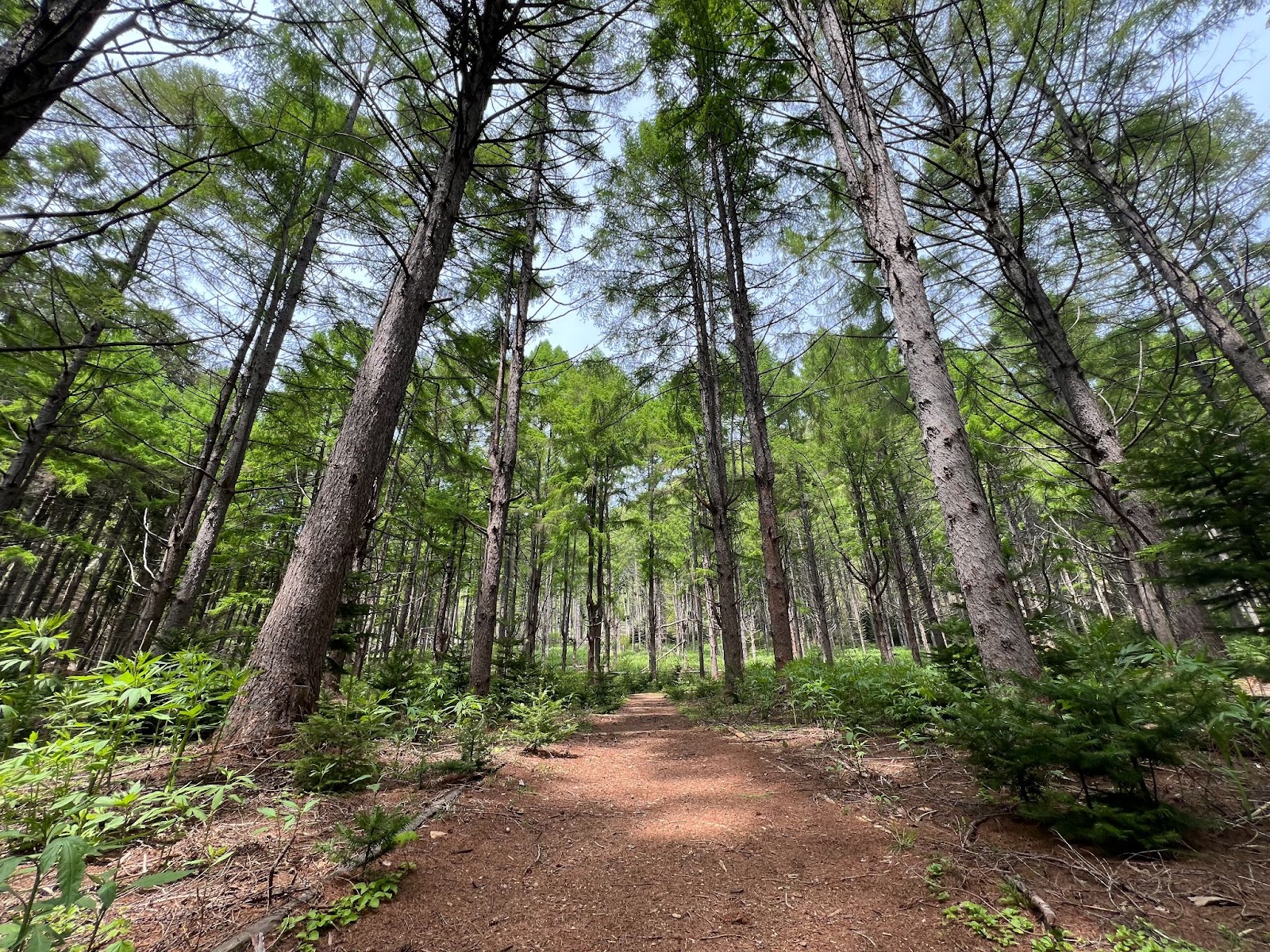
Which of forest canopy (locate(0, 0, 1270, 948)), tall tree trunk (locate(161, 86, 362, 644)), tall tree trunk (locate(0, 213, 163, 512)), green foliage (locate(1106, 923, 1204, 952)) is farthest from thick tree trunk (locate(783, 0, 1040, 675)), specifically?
tall tree trunk (locate(0, 213, 163, 512))

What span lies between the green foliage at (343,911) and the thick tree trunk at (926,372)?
3824 mm

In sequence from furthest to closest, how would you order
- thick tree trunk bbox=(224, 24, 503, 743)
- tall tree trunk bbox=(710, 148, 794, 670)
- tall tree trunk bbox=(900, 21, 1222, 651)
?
1. tall tree trunk bbox=(710, 148, 794, 670)
2. tall tree trunk bbox=(900, 21, 1222, 651)
3. thick tree trunk bbox=(224, 24, 503, 743)

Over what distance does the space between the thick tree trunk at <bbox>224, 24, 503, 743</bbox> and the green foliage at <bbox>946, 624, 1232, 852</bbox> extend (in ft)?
14.8

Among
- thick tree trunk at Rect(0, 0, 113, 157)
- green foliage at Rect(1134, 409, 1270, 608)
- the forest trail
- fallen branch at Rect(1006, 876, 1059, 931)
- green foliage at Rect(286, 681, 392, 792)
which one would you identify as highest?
thick tree trunk at Rect(0, 0, 113, 157)

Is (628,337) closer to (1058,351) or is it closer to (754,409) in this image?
(754,409)

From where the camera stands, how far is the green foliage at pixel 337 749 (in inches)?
121

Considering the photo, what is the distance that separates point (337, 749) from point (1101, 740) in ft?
15.4

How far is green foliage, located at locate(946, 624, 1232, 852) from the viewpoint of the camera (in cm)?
211

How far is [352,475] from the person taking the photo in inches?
153

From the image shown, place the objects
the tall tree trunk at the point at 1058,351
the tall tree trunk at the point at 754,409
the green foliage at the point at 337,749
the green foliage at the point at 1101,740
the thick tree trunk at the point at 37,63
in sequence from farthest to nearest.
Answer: the tall tree trunk at the point at 754,409
the tall tree trunk at the point at 1058,351
the green foliage at the point at 337,749
the green foliage at the point at 1101,740
the thick tree trunk at the point at 37,63

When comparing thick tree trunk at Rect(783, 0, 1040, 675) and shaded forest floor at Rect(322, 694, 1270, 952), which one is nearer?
shaded forest floor at Rect(322, 694, 1270, 952)

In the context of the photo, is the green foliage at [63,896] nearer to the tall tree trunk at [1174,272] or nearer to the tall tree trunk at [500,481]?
the tall tree trunk at [500,481]

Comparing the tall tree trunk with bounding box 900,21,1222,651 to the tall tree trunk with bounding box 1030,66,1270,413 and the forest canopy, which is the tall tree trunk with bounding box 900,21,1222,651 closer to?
the forest canopy

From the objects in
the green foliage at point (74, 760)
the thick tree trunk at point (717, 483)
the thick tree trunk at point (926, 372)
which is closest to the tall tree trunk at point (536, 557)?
the thick tree trunk at point (717, 483)
